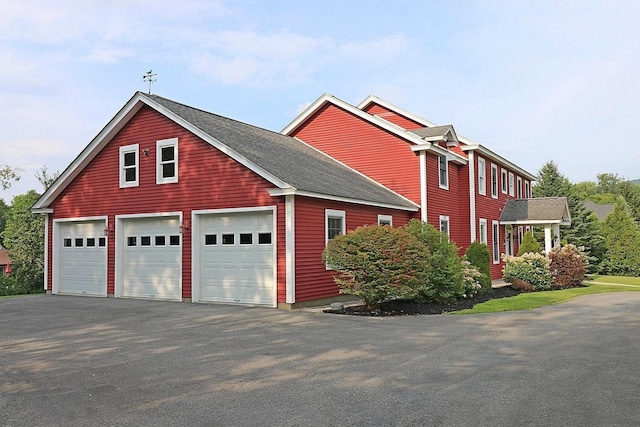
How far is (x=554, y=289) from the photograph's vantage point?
22.5 m

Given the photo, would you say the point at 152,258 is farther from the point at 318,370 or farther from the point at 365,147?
the point at 318,370

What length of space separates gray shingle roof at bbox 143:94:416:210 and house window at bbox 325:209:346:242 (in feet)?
2.10

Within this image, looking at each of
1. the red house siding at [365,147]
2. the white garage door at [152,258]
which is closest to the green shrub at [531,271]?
the red house siding at [365,147]

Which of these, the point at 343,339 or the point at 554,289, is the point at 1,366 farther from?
the point at 554,289

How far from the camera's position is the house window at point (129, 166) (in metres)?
18.9

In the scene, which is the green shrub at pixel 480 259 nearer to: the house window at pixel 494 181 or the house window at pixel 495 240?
the house window at pixel 495 240

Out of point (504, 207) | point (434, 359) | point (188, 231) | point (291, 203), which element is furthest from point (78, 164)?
point (504, 207)

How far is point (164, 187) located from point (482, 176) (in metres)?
16.0

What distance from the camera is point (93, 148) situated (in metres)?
19.6

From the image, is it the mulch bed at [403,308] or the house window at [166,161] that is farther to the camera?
the house window at [166,161]

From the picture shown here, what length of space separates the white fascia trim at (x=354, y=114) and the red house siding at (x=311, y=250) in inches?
227

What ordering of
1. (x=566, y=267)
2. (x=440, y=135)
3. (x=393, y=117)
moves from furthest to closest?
1. (x=393, y=117)
2. (x=566, y=267)
3. (x=440, y=135)

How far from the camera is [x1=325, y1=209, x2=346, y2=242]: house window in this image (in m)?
17.0

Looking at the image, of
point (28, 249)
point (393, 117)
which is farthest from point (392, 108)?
point (28, 249)
